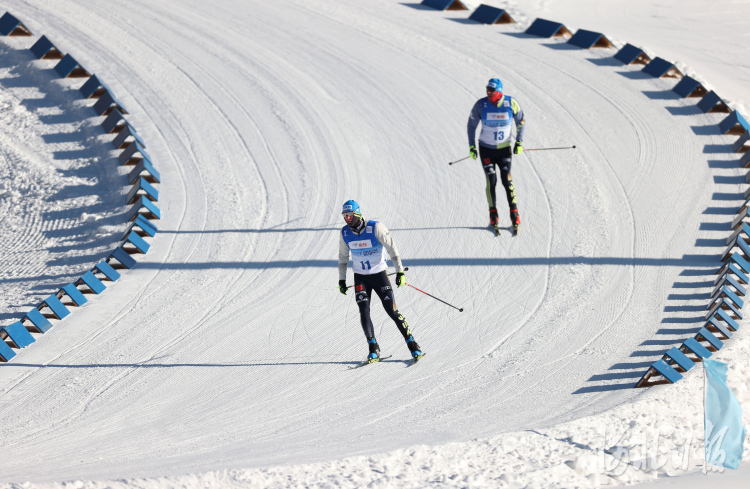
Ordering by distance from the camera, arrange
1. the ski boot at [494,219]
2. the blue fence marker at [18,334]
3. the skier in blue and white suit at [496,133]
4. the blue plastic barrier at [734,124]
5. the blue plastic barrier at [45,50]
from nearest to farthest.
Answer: the blue fence marker at [18,334]
the skier in blue and white suit at [496,133]
the ski boot at [494,219]
the blue plastic barrier at [734,124]
the blue plastic barrier at [45,50]

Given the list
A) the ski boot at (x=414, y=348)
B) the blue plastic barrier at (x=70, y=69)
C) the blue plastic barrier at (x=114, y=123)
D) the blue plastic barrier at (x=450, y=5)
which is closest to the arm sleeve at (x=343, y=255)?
the ski boot at (x=414, y=348)

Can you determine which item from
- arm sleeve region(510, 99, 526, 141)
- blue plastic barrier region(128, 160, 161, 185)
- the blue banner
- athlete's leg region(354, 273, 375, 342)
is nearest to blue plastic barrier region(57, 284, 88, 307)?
blue plastic barrier region(128, 160, 161, 185)

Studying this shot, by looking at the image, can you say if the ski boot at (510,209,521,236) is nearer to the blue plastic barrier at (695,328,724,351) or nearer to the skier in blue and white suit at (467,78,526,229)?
the skier in blue and white suit at (467,78,526,229)

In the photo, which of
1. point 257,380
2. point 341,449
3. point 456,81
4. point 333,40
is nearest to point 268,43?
point 333,40

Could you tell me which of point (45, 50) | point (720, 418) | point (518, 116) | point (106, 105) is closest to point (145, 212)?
point (106, 105)

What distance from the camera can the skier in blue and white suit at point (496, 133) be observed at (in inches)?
427

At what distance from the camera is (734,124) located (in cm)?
1359

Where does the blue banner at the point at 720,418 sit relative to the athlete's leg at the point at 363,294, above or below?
below

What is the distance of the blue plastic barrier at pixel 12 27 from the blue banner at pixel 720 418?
16.2 m

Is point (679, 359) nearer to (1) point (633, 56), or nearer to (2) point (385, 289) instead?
(2) point (385, 289)

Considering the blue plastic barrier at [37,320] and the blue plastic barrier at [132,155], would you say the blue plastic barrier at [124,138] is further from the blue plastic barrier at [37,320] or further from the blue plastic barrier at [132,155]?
the blue plastic barrier at [37,320]

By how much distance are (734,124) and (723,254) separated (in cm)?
381

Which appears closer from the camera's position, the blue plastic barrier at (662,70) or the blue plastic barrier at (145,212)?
the blue plastic barrier at (145,212)

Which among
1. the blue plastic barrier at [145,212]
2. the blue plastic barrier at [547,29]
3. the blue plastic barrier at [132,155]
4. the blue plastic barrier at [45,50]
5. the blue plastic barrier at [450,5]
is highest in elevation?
Answer: the blue plastic barrier at [450,5]
